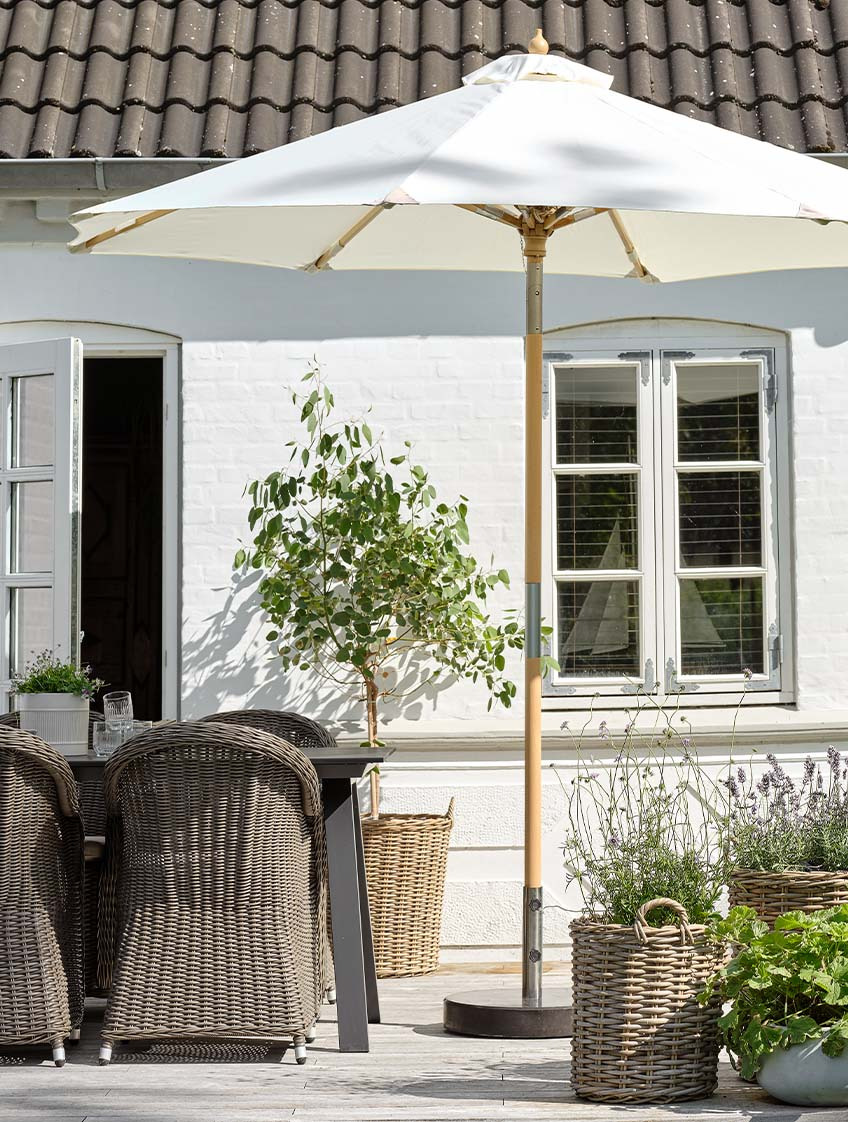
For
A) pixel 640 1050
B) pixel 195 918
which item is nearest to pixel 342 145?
pixel 195 918

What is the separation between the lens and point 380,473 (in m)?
6.44

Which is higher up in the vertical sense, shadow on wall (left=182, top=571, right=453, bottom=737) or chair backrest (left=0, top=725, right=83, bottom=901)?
shadow on wall (left=182, top=571, right=453, bottom=737)

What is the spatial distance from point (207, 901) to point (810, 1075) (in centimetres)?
165

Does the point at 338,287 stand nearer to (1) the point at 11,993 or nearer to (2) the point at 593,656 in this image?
(2) the point at 593,656

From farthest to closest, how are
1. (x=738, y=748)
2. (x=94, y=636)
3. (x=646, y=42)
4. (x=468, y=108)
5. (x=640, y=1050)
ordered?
(x=94, y=636) → (x=646, y=42) → (x=738, y=748) → (x=468, y=108) → (x=640, y=1050)

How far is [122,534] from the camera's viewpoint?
988cm

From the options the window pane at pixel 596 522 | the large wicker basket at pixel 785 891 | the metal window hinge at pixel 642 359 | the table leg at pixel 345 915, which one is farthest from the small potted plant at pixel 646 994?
the metal window hinge at pixel 642 359

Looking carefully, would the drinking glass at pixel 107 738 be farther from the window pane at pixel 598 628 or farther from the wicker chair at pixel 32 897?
the window pane at pixel 598 628

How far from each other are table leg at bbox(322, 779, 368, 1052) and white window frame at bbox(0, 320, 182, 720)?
6.68ft

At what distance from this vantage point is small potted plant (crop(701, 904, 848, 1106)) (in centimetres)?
380

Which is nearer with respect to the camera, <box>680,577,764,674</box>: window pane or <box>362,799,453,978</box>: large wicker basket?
<box>362,799,453,978</box>: large wicker basket

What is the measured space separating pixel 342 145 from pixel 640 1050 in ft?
8.08

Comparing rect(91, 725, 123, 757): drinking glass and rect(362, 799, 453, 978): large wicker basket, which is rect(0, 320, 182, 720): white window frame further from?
rect(91, 725, 123, 757): drinking glass

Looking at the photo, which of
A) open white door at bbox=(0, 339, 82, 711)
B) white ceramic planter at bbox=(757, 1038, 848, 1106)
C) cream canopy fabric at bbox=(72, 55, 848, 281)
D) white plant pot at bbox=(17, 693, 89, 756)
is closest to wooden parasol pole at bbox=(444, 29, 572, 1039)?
cream canopy fabric at bbox=(72, 55, 848, 281)
